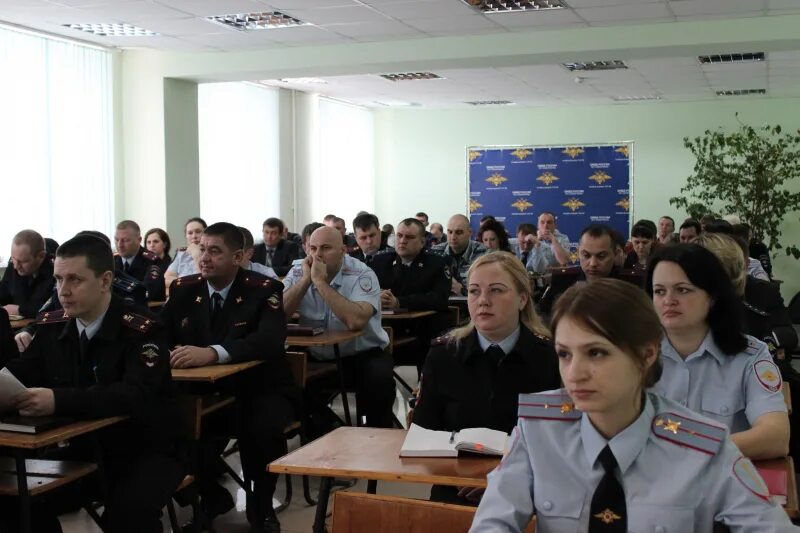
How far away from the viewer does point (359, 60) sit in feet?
29.3

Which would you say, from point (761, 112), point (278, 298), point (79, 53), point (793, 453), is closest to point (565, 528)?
point (793, 453)

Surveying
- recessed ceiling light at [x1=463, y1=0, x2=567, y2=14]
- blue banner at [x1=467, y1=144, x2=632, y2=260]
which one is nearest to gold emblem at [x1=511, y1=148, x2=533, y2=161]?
blue banner at [x1=467, y1=144, x2=632, y2=260]

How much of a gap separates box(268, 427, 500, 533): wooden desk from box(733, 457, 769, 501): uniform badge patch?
A: 2.50 feet

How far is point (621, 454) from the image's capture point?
1.57 m

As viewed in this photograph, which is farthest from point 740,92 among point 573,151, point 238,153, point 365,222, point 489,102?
point 365,222

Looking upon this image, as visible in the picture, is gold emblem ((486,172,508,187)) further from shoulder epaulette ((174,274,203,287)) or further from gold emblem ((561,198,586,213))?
shoulder epaulette ((174,274,203,287))

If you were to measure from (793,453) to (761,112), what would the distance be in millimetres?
11978

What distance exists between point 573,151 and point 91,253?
12.4 meters

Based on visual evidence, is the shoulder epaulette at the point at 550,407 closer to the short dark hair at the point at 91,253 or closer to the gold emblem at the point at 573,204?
the short dark hair at the point at 91,253

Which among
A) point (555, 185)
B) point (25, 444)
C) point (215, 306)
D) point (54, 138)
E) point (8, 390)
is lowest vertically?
point (25, 444)

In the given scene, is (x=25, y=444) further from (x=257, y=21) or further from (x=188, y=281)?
(x=257, y=21)

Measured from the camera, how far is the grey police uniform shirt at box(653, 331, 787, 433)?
241cm

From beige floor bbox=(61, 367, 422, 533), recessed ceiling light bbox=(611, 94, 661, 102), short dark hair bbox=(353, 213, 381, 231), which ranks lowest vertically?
beige floor bbox=(61, 367, 422, 533)

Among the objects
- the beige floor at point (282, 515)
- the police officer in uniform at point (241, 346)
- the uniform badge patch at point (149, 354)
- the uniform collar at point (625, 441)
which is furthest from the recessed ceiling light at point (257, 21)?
the uniform collar at point (625, 441)
